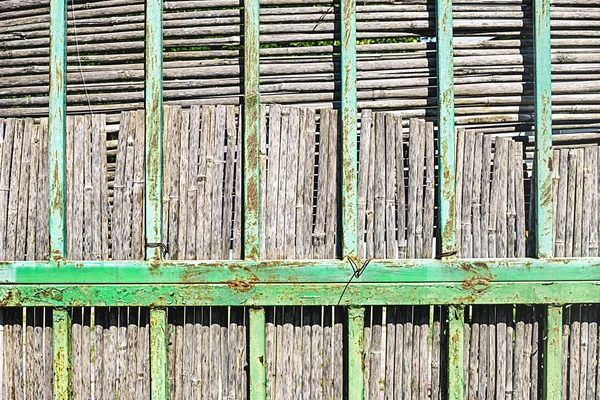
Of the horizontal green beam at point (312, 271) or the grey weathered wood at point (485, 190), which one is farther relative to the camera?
the grey weathered wood at point (485, 190)

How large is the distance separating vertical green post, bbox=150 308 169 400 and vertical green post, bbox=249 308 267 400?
45 cm

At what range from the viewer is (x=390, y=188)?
3252 millimetres

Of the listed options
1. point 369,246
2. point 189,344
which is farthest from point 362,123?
point 189,344

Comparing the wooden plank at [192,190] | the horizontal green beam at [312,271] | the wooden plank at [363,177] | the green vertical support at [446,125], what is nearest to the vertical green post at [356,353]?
the horizontal green beam at [312,271]

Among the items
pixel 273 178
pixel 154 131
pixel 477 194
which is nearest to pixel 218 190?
pixel 273 178

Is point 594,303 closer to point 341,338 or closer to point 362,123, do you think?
point 341,338

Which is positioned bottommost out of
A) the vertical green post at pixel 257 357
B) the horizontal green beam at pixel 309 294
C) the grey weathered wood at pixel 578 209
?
the vertical green post at pixel 257 357

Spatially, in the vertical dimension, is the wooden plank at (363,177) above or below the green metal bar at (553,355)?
above

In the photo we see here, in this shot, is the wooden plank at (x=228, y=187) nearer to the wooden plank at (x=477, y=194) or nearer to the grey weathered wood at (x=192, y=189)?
the grey weathered wood at (x=192, y=189)

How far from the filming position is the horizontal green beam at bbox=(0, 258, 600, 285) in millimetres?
3143

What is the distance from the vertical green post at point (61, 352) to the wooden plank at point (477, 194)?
85.6 inches

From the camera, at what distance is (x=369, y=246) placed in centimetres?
323

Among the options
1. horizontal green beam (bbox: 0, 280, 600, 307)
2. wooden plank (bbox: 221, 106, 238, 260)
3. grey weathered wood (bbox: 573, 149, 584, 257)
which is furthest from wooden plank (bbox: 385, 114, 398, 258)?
grey weathered wood (bbox: 573, 149, 584, 257)

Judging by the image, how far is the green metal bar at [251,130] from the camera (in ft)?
10.4
